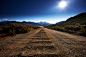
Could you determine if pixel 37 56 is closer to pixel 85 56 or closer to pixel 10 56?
pixel 10 56

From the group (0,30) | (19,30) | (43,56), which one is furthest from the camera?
(19,30)

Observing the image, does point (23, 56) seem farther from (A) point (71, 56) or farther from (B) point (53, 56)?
(A) point (71, 56)

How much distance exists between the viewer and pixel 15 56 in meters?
2.33

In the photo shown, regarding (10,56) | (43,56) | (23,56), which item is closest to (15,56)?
(10,56)

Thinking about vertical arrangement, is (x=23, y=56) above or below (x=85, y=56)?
below

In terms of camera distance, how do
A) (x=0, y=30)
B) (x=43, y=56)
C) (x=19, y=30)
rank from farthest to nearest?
(x=19, y=30), (x=0, y=30), (x=43, y=56)

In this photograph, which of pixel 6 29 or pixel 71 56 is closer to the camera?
pixel 71 56

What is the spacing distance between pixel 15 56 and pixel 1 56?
2.82ft

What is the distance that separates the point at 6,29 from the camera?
8953 millimetres

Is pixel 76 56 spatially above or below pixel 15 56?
above

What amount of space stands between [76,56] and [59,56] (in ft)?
3.51

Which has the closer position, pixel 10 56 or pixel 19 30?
pixel 10 56

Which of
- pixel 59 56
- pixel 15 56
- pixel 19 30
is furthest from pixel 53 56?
pixel 19 30

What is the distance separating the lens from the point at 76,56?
7.70 ft
